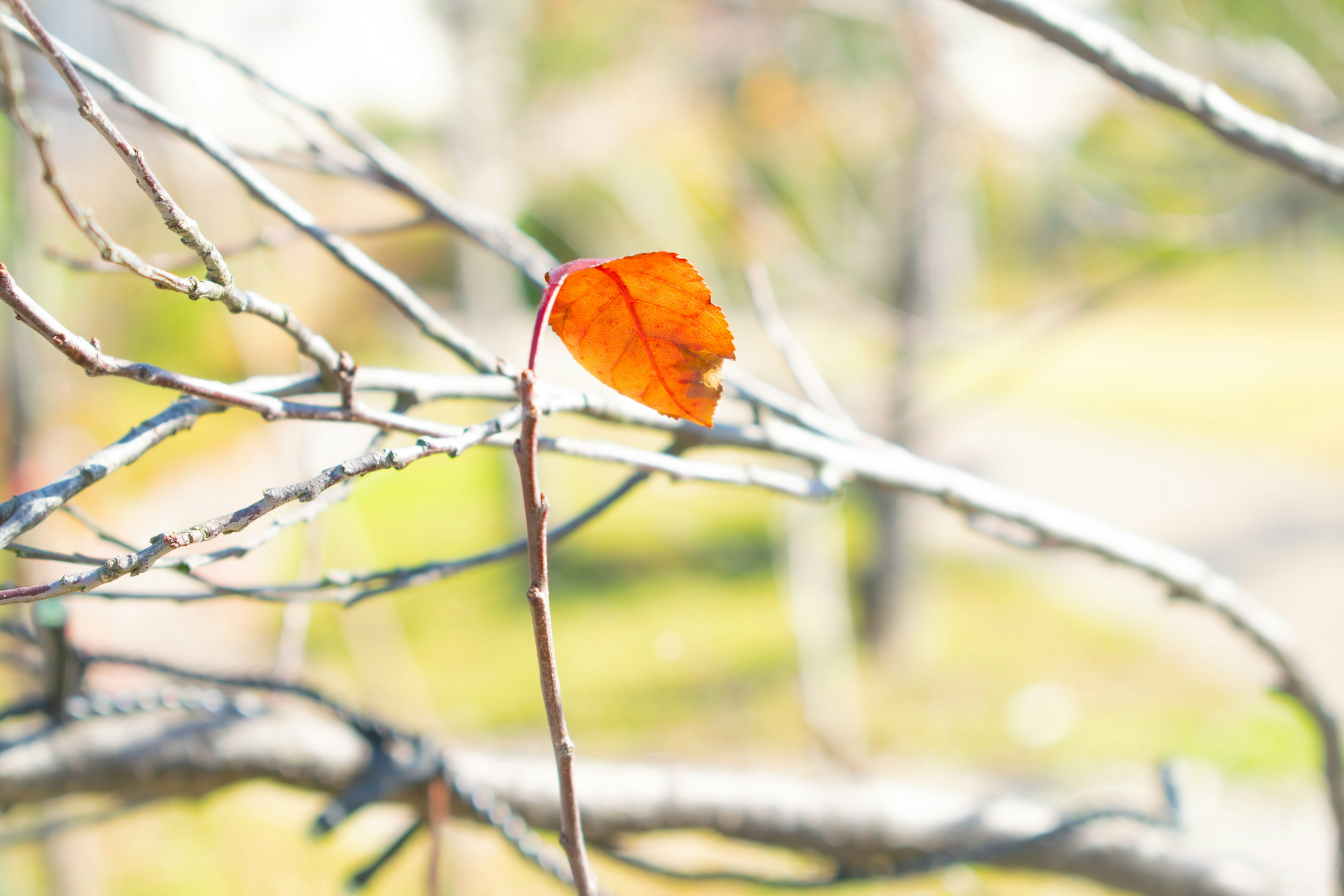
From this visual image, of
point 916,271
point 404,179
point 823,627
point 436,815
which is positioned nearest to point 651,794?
point 436,815

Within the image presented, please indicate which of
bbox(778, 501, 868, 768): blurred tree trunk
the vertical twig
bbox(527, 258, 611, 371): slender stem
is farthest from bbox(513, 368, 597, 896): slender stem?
bbox(778, 501, 868, 768): blurred tree trunk

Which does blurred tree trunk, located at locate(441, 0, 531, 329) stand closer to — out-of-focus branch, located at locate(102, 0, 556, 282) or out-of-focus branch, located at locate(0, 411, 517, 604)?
out-of-focus branch, located at locate(102, 0, 556, 282)

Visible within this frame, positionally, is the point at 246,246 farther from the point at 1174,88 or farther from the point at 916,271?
the point at 916,271

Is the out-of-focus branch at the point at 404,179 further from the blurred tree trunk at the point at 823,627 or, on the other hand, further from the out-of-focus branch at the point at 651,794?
the blurred tree trunk at the point at 823,627

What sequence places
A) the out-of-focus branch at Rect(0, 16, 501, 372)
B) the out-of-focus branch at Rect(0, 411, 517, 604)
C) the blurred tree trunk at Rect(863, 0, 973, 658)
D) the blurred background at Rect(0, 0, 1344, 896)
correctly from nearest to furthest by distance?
the out-of-focus branch at Rect(0, 411, 517, 604) → the out-of-focus branch at Rect(0, 16, 501, 372) → the blurred background at Rect(0, 0, 1344, 896) → the blurred tree trunk at Rect(863, 0, 973, 658)

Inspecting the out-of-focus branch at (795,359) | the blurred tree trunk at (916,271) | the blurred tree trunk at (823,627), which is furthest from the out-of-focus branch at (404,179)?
the blurred tree trunk at (916,271)
